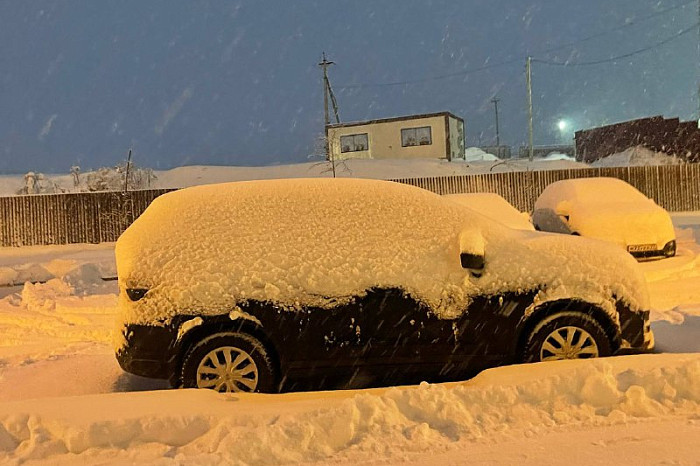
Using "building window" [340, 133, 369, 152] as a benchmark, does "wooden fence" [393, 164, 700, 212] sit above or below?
below

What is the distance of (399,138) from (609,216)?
101 ft

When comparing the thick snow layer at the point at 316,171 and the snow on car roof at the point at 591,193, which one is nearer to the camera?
the snow on car roof at the point at 591,193

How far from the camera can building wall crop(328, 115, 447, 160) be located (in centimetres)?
3969

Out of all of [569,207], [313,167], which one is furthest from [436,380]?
[313,167]

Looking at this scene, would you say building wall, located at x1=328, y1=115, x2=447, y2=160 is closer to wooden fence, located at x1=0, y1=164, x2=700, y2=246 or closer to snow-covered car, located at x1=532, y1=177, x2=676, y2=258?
wooden fence, located at x1=0, y1=164, x2=700, y2=246

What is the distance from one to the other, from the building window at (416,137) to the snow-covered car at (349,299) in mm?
35792

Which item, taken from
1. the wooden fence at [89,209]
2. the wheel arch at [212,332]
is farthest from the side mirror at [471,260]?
the wooden fence at [89,209]

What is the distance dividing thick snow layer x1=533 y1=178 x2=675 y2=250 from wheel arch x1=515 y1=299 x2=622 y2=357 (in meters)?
5.71

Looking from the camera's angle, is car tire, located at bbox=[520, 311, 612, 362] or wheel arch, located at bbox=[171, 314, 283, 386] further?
car tire, located at bbox=[520, 311, 612, 362]

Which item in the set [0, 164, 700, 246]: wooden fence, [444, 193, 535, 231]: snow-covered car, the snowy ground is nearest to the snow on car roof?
[444, 193, 535, 231]: snow-covered car

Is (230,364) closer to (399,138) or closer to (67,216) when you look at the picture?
(67,216)

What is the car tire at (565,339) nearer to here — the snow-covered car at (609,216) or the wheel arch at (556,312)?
the wheel arch at (556,312)

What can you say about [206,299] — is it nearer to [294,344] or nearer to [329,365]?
[294,344]

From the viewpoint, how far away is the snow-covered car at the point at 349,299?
4.64 m
